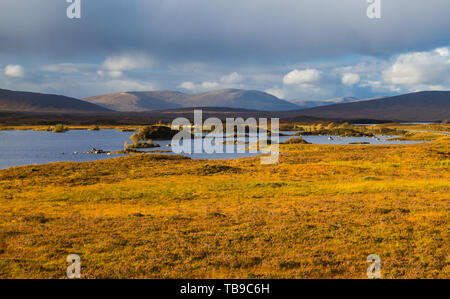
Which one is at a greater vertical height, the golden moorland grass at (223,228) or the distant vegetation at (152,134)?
the distant vegetation at (152,134)

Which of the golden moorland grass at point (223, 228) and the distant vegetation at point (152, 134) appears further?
the distant vegetation at point (152, 134)

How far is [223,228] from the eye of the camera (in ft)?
73.2

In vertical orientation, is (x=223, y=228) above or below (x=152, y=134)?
below

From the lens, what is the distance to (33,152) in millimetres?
98312

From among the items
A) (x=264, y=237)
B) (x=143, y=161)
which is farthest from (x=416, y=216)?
(x=143, y=161)

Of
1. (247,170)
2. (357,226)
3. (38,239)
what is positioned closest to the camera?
(38,239)

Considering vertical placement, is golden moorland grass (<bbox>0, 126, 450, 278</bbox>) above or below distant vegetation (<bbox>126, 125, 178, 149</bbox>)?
below

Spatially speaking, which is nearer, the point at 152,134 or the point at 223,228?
the point at 223,228

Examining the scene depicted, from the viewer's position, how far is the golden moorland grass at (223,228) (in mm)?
16031

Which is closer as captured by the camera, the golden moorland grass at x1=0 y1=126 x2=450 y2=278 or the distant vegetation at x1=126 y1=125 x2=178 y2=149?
the golden moorland grass at x1=0 y1=126 x2=450 y2=278

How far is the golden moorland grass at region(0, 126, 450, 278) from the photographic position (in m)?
16.0

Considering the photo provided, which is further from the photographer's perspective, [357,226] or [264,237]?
[357,226]
